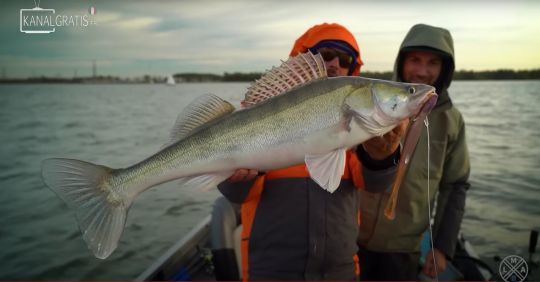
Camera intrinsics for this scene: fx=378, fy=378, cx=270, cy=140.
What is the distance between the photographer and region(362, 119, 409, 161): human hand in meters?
2.44

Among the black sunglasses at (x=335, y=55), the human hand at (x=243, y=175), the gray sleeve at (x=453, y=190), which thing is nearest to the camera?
the human hand at (x=243, y=175)

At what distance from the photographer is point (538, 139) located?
1916cm

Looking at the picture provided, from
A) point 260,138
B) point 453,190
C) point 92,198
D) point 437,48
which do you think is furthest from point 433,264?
point 92,198

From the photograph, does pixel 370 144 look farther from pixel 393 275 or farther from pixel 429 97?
pixel 393 275

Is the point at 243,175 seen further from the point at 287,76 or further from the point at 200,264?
the point at 200,264

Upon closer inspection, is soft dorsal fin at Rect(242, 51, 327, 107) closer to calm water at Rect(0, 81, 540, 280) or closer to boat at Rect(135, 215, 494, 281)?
calm water at Rect(0, 81, 540, 280)

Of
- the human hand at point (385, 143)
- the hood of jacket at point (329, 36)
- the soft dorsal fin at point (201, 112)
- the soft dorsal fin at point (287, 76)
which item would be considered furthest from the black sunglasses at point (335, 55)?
the soft dorsal fin at point (201, 112)

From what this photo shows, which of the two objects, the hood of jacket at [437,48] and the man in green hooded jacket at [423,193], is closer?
the man in green hooded jacket at [423,193]

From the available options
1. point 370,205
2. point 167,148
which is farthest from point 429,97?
point 370,205

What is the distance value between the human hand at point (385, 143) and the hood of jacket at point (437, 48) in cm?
185

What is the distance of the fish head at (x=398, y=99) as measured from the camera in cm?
222

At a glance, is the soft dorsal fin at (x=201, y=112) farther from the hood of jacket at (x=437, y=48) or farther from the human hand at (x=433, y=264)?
the human hand at (x=433, y=264)

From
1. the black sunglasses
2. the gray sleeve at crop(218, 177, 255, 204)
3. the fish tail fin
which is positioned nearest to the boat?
the fish tail fin

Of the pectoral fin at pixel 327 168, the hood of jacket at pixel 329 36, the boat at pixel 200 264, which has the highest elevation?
the hood of jacket at pixel 329 36
